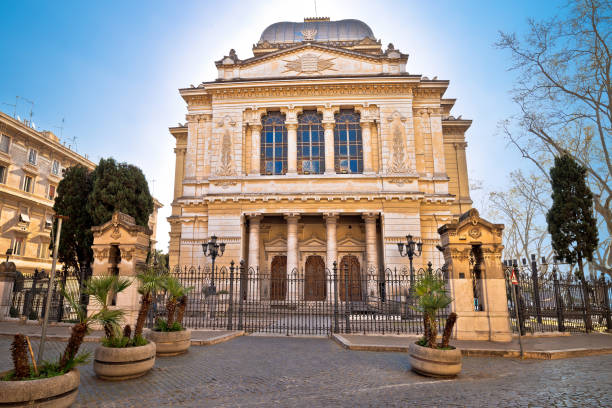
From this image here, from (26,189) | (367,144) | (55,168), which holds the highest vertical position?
(55,168)

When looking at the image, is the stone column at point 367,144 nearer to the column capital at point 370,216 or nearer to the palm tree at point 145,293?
the column capital at point 370,216

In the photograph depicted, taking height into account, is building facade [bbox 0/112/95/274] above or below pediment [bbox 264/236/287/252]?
above

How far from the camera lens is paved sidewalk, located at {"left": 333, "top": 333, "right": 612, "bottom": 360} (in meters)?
9.07

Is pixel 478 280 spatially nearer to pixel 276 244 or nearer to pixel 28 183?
pixel 276 244

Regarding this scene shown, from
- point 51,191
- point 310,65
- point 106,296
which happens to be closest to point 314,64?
point 310,65

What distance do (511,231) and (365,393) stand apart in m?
37.7

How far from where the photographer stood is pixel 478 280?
451 inches

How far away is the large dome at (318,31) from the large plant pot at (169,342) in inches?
1199

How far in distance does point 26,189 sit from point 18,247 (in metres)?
5.57

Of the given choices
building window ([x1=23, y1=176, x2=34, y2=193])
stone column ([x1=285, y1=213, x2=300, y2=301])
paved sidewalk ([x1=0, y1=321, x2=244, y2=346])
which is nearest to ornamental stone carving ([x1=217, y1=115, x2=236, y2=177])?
stone column ([x1=285, y1=213, x2=300, y2=301])

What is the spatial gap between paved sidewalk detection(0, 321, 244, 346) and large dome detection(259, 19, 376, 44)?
94.4ft

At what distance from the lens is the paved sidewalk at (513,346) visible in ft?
29.8

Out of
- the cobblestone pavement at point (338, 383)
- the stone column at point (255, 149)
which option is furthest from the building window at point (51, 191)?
the cobblestone pavement at point (338, 383)

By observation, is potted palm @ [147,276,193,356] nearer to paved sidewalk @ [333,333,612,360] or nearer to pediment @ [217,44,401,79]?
paved sidewalk @ [333,333,612,360]
